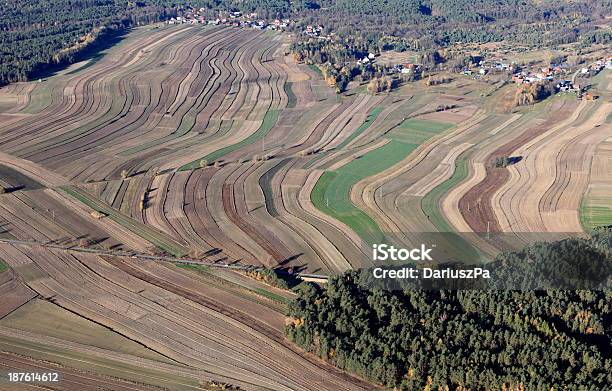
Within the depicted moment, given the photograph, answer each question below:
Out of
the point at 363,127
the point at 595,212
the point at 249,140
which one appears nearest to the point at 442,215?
the point at 595,212

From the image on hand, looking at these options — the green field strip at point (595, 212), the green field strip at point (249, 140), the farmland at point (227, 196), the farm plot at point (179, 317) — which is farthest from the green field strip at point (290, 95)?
the farm plot at point (179, 317)

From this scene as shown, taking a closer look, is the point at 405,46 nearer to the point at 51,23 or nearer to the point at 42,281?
the point at 51,23

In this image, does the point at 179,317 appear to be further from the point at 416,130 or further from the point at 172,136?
the point at 416,130

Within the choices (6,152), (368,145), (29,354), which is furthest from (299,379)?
(6,152)

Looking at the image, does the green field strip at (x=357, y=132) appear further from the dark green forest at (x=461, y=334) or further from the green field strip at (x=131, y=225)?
the dark green forest at (x=461, y=334)

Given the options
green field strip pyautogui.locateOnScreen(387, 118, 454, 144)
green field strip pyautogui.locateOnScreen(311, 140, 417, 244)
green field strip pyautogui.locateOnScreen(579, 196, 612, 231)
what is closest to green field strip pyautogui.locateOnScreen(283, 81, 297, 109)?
green field strip pyautogui.locateOnScreen(387, 118, 454, 144)

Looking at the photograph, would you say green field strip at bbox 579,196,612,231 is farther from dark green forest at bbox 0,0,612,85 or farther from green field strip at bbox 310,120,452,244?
dark green forest at bbox 0,0,612,85
